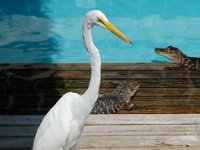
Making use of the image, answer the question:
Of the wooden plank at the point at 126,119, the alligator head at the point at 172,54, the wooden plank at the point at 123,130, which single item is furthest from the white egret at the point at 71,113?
the alligator head at the point at 172,54

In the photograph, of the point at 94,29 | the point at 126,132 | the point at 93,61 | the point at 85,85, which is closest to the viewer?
the point at 93,61

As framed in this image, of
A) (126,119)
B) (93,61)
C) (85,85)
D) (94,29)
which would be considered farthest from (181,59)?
(93,61)

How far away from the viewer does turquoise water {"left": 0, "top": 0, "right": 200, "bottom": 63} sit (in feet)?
26.6

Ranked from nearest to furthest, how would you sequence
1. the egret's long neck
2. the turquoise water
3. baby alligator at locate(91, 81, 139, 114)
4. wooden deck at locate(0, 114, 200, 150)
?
1. the egret's long neck
2. wooden deck at locate(0, 114, 200, 150)
3. baby alligator at locate(91, 81, 139, 114)
4. the turquoise water

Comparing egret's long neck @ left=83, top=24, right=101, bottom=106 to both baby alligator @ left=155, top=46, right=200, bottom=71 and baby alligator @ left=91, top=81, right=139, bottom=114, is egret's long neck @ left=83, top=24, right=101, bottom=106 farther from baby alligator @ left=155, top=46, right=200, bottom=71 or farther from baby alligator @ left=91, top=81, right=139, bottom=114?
baby alligator @ left=155, top=46, right=200, bottom=71

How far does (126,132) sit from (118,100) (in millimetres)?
968

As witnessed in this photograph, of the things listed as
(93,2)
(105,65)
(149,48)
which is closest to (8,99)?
(105,65)

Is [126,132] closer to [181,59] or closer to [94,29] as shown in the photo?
[181,59]

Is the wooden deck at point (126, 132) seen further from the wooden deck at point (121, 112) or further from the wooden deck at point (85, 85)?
the wooden deck at point (85, 85)

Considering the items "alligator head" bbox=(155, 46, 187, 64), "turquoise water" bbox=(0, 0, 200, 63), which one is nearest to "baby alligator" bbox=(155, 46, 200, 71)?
"alligator head" bbox=(155, 46, 187, 64)

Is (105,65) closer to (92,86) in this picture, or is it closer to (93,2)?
(93,2)

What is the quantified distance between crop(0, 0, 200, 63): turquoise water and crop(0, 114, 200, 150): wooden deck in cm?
273

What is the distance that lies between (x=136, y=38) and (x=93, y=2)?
1167 mm

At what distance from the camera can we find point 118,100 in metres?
5.69
